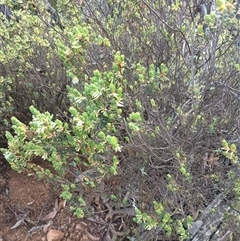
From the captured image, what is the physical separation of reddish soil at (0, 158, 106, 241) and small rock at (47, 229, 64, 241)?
0.03 metres

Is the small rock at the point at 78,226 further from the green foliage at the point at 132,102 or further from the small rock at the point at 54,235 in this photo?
the green foliage at the point at 132,102

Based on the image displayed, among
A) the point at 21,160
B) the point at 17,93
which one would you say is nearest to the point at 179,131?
the point at 21,160

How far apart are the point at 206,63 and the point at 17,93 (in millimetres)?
1341

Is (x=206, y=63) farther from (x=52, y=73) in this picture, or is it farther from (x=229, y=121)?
(x=52, y=73)

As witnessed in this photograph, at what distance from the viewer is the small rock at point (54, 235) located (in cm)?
257

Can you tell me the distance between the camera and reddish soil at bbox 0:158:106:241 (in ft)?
8.60

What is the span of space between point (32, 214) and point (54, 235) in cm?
27

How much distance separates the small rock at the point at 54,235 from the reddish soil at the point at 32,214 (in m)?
0.03

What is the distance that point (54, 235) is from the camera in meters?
2.58

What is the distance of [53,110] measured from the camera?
2738 millimetres

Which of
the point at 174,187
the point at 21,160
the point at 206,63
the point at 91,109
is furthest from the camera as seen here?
the point at 206,63

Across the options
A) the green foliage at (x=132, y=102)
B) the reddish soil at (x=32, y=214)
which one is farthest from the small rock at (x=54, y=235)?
the green foliage at (x=132, y=102)

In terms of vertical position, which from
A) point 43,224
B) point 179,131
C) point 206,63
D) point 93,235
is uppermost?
point 206,63

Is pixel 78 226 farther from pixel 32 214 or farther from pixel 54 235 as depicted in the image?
pixel 32 214
